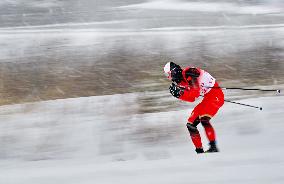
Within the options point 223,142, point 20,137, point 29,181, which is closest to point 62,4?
→ point 20,137

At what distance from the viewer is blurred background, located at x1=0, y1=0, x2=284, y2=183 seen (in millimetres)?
9930

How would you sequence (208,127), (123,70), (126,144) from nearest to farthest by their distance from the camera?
1. (208,127)
2. (126,144)
3. (123,70)

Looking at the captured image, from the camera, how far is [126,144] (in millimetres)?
9773

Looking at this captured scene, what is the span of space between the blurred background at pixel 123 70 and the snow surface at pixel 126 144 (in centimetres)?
3

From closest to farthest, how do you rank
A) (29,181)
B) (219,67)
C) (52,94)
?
(29,181) < (52,94) < (219,67)

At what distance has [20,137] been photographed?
408 inches

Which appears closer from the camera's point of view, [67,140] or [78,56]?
[67,140]

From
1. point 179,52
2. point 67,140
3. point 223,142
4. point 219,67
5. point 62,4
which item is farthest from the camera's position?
point 62,4

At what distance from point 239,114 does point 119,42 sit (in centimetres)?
627

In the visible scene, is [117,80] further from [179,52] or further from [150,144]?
[150,144]

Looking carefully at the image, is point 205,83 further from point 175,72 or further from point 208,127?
point 208,127

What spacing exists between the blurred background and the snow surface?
0.03m

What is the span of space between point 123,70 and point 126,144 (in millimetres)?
4726

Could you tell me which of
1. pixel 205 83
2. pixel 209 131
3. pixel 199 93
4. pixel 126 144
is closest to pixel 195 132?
pixel 209 131
